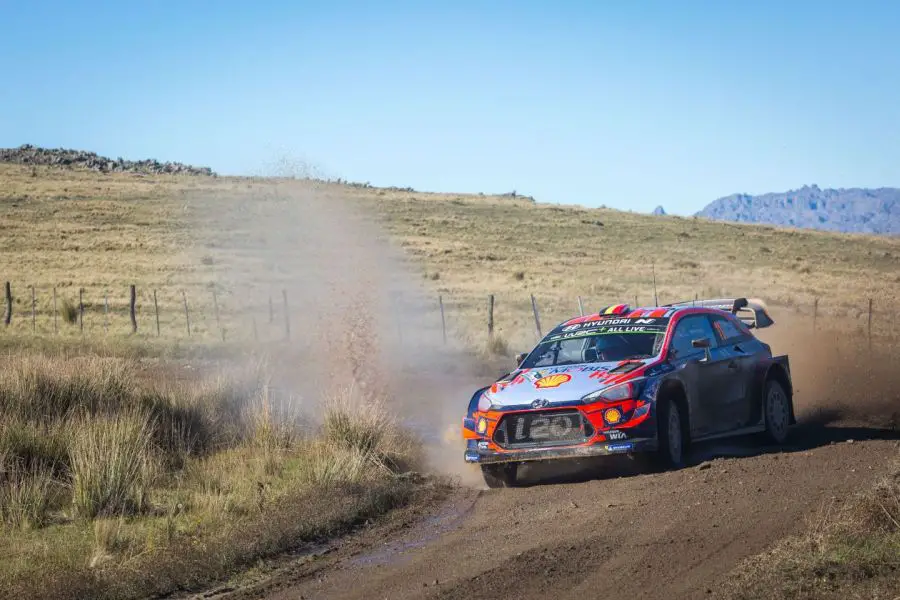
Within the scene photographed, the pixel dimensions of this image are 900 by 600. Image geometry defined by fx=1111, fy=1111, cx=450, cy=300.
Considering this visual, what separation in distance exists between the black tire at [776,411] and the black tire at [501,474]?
3272mm

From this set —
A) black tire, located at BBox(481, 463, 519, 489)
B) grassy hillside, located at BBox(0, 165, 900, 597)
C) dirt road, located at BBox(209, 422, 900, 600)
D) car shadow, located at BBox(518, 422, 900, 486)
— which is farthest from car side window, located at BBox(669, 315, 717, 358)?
grassy hillside, located at BBox(0, 165, 900, 597)

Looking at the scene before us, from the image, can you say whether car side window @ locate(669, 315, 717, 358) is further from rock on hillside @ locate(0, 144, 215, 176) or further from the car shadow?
rock on hillside @ locate(0, 144, 215, 176)

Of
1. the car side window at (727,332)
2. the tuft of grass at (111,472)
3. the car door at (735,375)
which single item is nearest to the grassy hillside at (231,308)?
the tuft of grass at (111,472)

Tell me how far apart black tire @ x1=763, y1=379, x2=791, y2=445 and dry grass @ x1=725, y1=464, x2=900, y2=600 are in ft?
15.8

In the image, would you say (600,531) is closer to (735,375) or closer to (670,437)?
(670,437)

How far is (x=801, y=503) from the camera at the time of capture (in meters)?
8.59

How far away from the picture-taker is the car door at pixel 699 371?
11.4 metres

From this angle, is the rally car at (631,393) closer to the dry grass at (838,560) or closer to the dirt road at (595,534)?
the dirt road at (595,534)

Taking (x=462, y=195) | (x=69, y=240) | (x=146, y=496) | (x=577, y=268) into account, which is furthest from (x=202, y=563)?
(x=462, y=195)

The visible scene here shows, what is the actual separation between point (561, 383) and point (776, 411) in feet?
10.9

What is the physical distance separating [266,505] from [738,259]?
5646cm

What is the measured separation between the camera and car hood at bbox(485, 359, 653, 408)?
10672 mm

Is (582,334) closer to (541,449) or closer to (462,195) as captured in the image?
(541,449)

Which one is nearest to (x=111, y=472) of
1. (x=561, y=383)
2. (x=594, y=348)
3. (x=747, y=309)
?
(x=561, y=383)
